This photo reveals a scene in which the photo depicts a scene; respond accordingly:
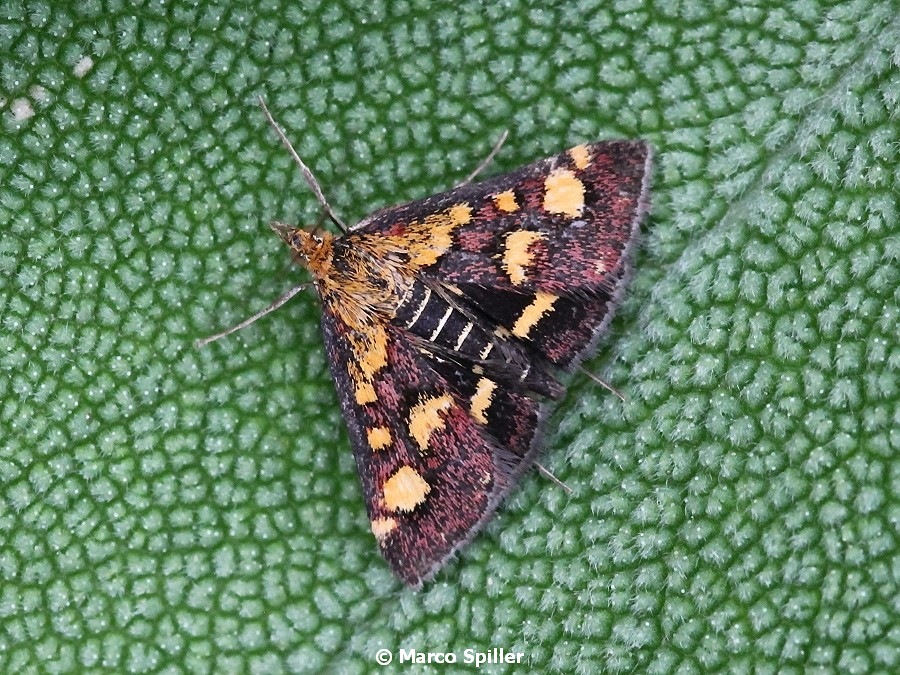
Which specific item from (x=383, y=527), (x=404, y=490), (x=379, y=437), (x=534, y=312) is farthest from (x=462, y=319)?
(x=383, y=527)

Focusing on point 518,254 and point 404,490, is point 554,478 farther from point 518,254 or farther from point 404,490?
point 518,254

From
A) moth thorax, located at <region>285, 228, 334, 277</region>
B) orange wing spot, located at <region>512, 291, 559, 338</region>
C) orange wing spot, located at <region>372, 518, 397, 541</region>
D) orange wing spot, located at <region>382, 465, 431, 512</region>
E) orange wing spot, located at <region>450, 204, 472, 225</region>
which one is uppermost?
moth thorax, located at <region>285, 228, 334, 277</region>

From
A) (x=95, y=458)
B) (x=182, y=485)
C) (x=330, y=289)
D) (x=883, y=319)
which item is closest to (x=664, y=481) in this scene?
(x=883, y=319)

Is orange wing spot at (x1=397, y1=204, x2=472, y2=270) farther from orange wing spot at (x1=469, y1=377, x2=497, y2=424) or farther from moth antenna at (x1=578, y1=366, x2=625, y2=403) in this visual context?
moth antenna at (x1=578, y1=366, x2=625, y2=403)

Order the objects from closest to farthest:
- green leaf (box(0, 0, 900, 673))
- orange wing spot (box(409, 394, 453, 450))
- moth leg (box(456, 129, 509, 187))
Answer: green leaf (box(0, 0, 900, 673)) < orange wing spot (box(409, 394, 453, 450)) < moth leg (box(456, 129, 509, 187))

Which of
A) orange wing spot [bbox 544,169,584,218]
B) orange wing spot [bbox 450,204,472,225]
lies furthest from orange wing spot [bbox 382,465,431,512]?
orange wing spot [bbox 544,169,584,218]

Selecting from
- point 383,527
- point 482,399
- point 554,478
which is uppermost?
point 482,399
